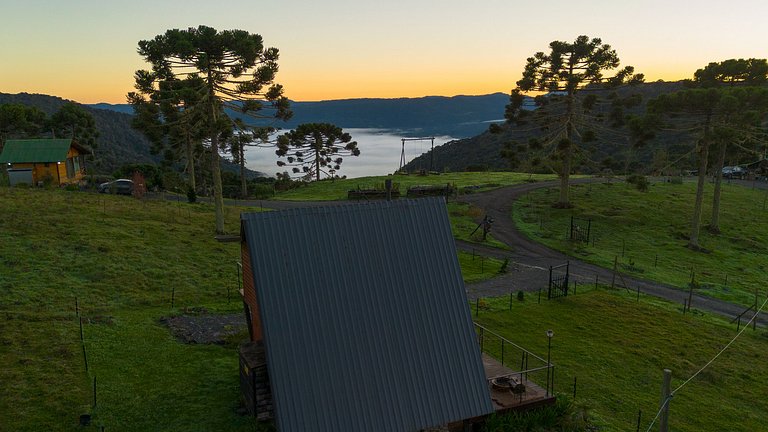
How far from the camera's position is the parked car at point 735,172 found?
86.7 m

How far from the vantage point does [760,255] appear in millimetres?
42375

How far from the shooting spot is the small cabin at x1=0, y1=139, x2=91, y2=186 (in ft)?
161

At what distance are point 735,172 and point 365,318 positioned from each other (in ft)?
335

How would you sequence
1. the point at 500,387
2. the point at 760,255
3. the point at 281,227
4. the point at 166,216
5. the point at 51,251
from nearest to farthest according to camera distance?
the point at 281,227
the point at 500,387
the point at 51,251
the point at 166,216
the point at 760,255

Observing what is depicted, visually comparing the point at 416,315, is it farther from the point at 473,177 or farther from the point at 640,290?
the point at 473,177

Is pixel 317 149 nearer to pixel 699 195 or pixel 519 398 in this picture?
pixel 699 195

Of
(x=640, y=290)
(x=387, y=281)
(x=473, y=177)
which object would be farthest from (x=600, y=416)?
(x=473, y=177)

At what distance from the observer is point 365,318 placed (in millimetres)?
12727

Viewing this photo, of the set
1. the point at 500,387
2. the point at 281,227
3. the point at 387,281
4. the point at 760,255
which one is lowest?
the point at 760,255

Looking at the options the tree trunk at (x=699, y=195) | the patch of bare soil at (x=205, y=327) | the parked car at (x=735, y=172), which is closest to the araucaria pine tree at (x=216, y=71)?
the patch of bare soil at (x=205, y=327)

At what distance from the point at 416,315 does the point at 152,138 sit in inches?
1833

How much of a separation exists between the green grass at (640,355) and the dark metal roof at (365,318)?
6.69 meters

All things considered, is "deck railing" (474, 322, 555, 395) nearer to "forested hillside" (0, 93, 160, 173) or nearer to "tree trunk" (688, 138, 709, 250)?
"tree trunk" (688, 138, 709, 250)

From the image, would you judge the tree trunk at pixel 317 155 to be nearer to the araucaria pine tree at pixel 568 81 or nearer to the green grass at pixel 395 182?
the green grass at pixel 395 182
